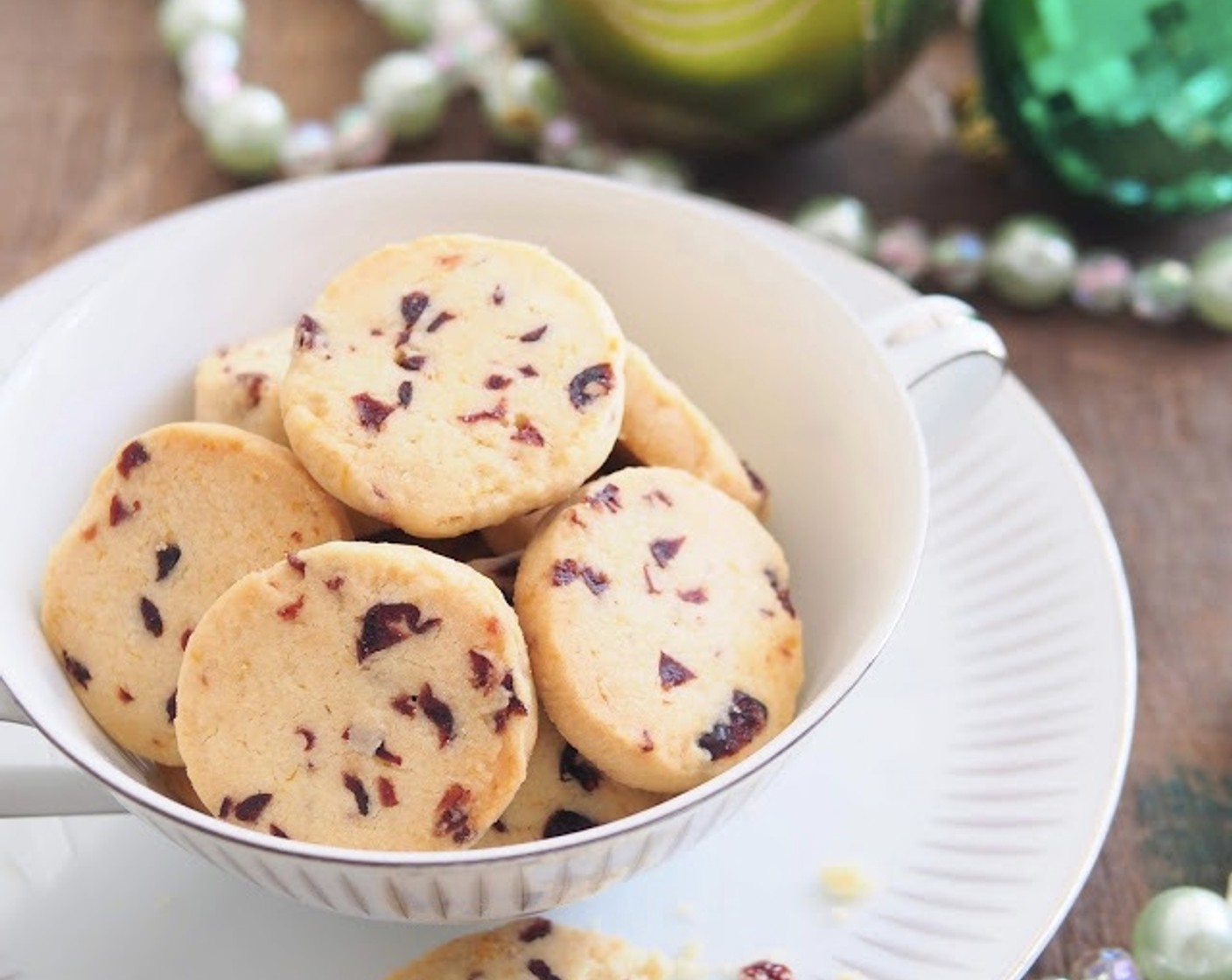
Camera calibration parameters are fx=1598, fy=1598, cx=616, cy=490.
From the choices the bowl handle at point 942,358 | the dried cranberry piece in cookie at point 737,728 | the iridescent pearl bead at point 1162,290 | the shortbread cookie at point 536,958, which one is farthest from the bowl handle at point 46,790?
the iridescent pearl bead at point 1162,290

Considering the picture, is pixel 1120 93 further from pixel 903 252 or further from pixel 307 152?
pixel 307 152

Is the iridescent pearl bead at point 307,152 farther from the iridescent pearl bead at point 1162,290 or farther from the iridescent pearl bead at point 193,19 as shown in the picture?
the iridescent pearl bead at point 1162,290

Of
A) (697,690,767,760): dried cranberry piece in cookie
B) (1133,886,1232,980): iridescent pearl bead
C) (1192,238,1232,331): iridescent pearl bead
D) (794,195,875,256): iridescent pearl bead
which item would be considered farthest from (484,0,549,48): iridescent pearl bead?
(1133,886,1232,980): iridescent pearl bead

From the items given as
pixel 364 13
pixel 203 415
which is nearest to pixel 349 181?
pixel 203 415

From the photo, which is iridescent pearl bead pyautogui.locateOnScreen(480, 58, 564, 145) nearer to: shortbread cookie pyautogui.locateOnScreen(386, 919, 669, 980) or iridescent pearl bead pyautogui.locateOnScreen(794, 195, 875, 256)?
iridescent pearl bead pyautogui.locateOnScreen(794, 195, 875, 256)

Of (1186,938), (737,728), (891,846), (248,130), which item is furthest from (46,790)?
(248,130)

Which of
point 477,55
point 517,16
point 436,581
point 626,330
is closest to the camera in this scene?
point 436,581
